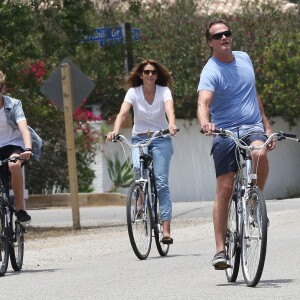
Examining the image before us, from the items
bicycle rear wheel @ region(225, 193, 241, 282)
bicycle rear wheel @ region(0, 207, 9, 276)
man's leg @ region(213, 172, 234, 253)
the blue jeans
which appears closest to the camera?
bicycle rear wheel @ region(225, 193, 241, 282)

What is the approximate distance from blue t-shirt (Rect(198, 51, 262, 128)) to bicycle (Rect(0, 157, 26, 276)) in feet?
6.98

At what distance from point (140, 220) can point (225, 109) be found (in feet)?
9.45

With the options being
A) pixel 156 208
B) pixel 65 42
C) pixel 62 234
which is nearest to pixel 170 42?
pixel 65 42

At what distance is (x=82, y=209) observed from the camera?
2306cm

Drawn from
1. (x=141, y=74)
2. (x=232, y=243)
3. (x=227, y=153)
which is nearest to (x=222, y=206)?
(x=232, y=243)

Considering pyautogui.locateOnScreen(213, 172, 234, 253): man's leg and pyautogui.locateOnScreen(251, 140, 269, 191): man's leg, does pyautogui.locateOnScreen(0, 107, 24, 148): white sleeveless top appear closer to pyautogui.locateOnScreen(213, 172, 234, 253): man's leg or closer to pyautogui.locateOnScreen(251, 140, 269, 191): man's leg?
pyautogui.locateOnScreen(213, 172, 234, 253): man's leg

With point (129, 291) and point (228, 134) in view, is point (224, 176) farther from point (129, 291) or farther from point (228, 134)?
point (129, 291)

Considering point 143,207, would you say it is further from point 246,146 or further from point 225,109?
point 246,146

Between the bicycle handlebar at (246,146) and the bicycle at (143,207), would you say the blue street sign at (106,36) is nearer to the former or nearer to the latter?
the bicycle at (143,207)

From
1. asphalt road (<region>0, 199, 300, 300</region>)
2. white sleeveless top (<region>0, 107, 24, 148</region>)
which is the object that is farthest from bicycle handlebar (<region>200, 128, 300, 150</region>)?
white sleeveless top (<region>0, 107, 24, 148</region>)

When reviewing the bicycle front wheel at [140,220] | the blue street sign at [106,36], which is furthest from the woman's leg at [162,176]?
the blue street sign at [106,36]

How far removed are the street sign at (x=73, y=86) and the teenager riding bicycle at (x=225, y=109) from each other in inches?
302

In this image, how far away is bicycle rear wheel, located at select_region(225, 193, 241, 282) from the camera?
8.98m

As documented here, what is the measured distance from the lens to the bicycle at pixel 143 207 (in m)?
11.9
